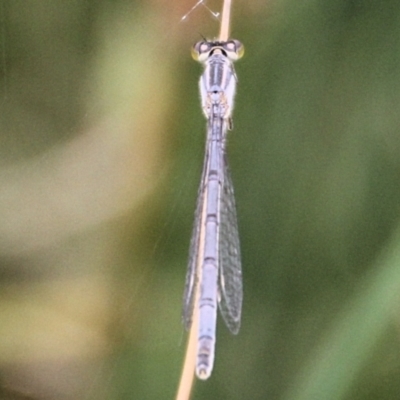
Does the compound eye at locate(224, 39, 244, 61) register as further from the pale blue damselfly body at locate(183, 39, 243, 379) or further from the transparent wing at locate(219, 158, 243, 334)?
the transparent wing at locate(219, 158, 243, 334)

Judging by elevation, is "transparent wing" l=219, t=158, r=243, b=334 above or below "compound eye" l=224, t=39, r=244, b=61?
below

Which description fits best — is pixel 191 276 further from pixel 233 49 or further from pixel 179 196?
pixel 233 49

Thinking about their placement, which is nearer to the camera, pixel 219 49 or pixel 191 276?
pixel 191 276

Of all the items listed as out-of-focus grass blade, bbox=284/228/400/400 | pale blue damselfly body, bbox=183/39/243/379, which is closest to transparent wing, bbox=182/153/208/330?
pale blue damselfly body, bbox=183/39/243/379

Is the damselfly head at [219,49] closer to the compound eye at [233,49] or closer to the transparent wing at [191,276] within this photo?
the compound eye at [233,49]

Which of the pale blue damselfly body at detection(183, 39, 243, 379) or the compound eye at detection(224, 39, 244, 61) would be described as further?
the compound eye at detection(224, 39, 244, 61)

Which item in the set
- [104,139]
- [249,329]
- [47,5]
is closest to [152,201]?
[104,139]

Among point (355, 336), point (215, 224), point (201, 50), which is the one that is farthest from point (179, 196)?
point (355, 336)

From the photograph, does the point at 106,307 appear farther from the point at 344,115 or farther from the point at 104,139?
the point at 344,115
